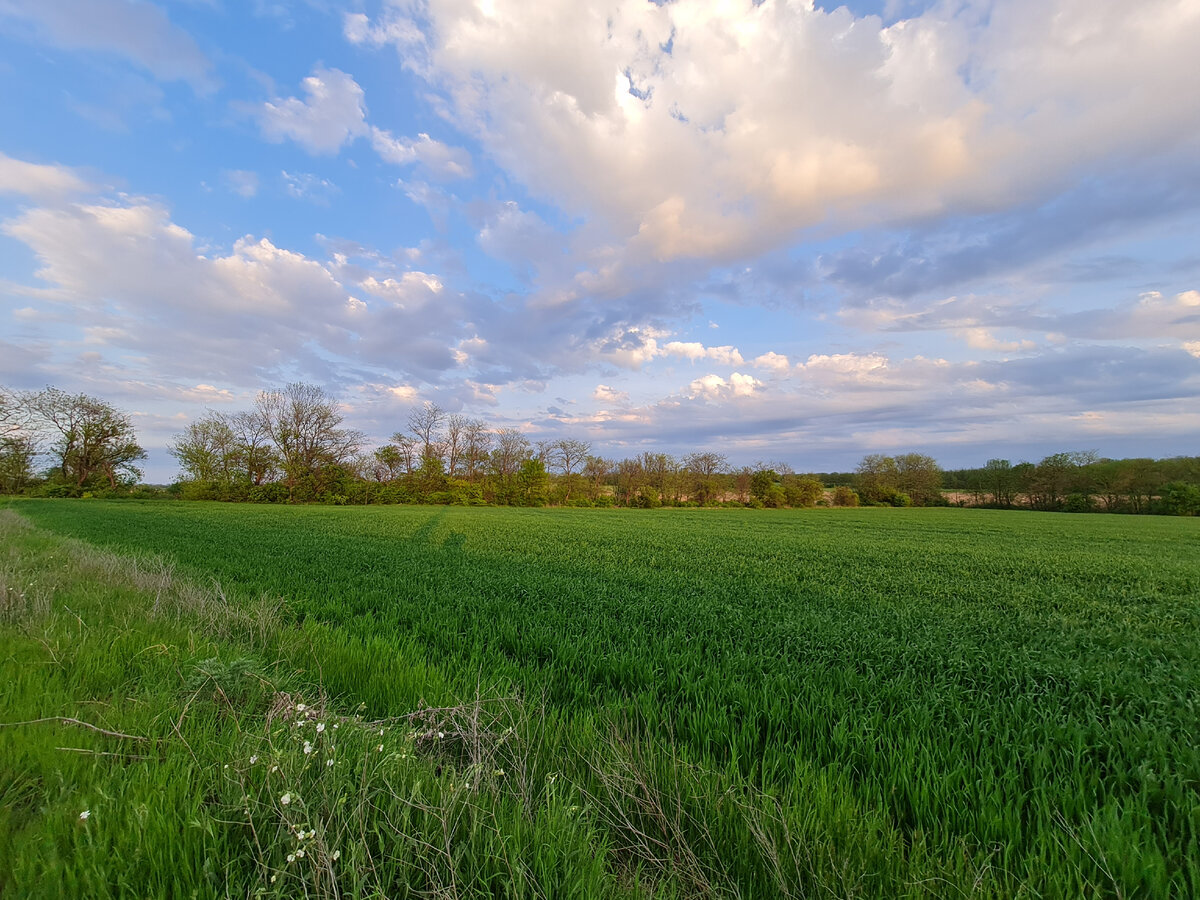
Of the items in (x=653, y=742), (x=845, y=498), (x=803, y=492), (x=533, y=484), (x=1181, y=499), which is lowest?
(x=845, y=498)

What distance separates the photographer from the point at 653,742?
270 centimetres

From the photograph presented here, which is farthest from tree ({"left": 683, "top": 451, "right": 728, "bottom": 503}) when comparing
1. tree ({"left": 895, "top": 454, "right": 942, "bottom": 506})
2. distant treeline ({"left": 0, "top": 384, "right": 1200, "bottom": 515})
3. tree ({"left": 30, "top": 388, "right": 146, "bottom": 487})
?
tree ({"left": 30, "top": 388, "right": 146, "bottom": 487})

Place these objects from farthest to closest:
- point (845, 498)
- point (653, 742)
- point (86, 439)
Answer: point (845, 498) → point (86, 439) → point (653, 742)

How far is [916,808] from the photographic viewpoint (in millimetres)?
2264

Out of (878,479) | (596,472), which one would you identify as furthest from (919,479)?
(596,472)

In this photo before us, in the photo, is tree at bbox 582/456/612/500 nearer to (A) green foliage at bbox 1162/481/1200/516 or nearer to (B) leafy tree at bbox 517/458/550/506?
(B) leafy tree at bbox 517/458/550/506

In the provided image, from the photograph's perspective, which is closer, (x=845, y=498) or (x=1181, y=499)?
(x=1181, y=499)

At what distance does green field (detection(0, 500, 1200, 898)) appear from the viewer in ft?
5.48

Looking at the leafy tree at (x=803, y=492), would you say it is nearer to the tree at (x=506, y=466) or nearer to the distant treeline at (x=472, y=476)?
the distant treeline at (x=472, y=476)

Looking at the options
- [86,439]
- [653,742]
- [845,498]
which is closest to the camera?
[653,742]

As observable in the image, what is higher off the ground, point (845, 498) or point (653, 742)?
point (653, 742)

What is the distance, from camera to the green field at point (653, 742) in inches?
65.7

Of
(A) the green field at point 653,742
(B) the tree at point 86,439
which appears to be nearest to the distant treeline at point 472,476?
(B) the tree at point 86,439

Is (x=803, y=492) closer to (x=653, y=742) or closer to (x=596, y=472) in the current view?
(x=596, y=472)
